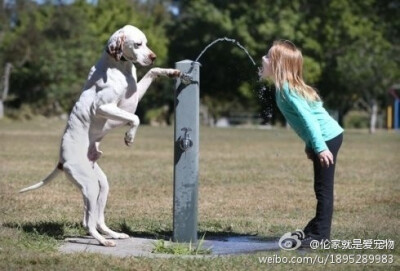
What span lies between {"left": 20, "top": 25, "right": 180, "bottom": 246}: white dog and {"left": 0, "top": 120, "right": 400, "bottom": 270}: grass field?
0.60 meters

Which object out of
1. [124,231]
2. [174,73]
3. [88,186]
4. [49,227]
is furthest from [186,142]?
[49,227]

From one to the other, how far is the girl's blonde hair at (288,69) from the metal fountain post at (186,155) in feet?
2.34

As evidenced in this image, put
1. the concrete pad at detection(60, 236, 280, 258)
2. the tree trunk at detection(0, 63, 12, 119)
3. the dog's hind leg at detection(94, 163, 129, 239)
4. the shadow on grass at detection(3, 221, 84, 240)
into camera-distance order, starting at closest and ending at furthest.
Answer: the concrete pad at detection(60, 236, 280, 258) → the dog's hind leg at detection(94, 163, 129, 239) → the shadow on grass at detection(3, 221, 84, 240) → the tree trunk at detection(0, 63, 12, 119)

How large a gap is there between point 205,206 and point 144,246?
11.6 ft

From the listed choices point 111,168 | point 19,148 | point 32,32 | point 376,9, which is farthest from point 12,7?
point 111,168

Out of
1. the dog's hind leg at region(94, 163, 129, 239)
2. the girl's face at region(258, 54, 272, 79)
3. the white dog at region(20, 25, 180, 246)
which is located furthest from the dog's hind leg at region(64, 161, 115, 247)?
the girl's face at region(258, 54, 272, 79)

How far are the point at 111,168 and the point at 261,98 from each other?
873 cm

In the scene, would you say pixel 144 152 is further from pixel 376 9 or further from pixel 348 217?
pixel 376 9

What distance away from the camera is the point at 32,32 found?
5597 centimetres

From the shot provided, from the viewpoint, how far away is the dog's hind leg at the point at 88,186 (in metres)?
6.93

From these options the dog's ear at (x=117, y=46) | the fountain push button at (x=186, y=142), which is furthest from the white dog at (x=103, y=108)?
the fountain push button at (x=186, y=142)

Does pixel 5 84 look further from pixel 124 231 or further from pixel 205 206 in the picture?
pixel 124 231

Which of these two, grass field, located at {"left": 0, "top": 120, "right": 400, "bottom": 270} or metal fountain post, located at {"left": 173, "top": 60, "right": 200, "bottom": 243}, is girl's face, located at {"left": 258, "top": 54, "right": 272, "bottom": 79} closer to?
metal fountain post, located at {"left": 173, "top": 60, "right": 200, "bottom": 243}

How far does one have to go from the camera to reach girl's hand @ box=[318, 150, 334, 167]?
22.0 feet
